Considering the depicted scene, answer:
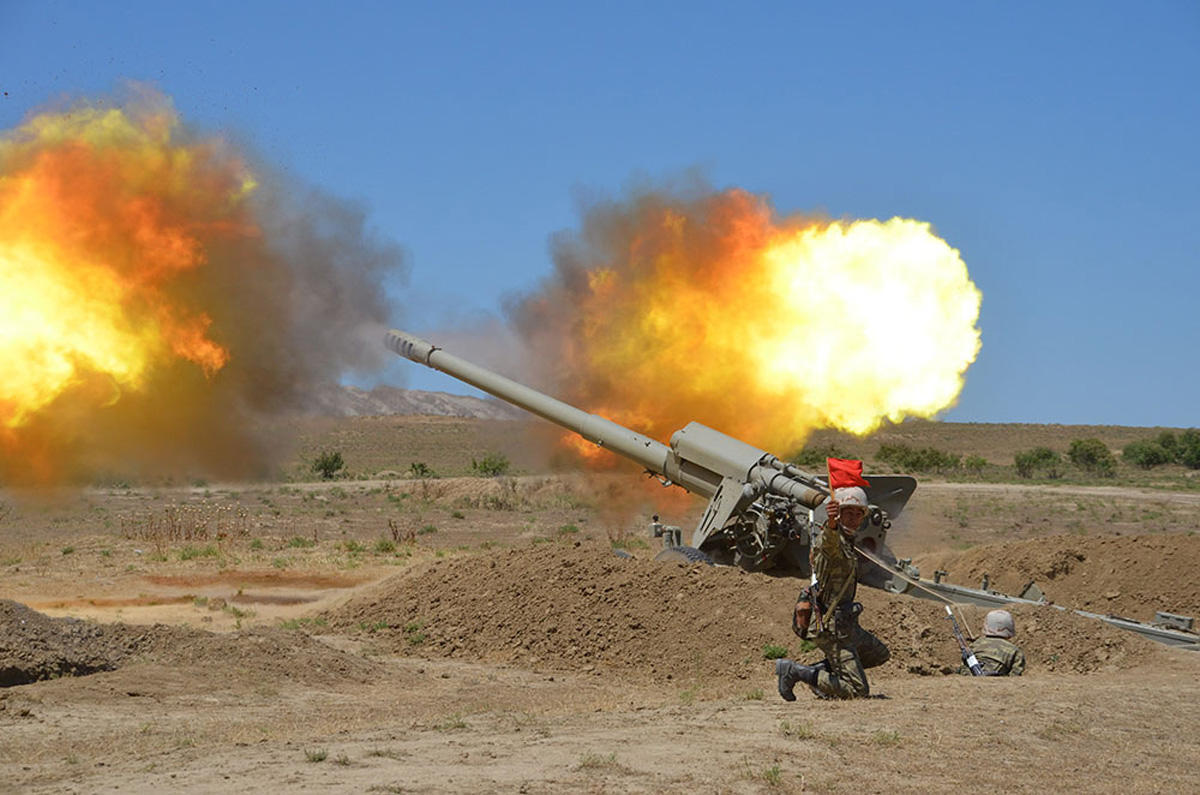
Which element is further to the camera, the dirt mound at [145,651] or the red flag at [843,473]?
the dirt mound at [145,651]

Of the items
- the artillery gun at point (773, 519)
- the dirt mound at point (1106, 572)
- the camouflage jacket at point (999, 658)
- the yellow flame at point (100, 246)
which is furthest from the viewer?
the dirt mound at point (1106, 572)

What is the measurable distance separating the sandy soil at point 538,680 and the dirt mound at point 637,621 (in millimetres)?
36

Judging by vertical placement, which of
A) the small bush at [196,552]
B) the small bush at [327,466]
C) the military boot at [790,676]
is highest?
the small bush at [327,466]

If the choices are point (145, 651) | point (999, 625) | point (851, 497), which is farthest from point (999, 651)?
point (145, 651)

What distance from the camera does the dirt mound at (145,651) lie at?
1324cm

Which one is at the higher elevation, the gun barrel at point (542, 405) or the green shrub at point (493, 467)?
the green shrub at point (493, 467)

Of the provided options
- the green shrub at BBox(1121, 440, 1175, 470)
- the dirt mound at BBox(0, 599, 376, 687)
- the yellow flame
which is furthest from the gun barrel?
the green shrub at BBox(1121, 440, 1175, 470)

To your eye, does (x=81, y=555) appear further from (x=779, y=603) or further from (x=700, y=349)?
(x=779, y=603)

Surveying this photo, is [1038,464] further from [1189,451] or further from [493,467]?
[493,467]

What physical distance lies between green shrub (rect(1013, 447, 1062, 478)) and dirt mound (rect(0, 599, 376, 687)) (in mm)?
58198

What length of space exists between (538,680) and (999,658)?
5400mm

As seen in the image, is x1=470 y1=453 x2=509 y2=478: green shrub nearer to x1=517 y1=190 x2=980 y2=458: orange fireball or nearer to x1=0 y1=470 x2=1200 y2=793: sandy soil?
x1=0 y1=470 x2=1200 y2=793: sandy soil

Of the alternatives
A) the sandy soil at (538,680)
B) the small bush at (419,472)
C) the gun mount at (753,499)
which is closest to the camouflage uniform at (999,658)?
the sandy soil at (538,680)

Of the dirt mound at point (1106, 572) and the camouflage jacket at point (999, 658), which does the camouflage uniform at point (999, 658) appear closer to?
the camouflage jacket at point (999, 658)
